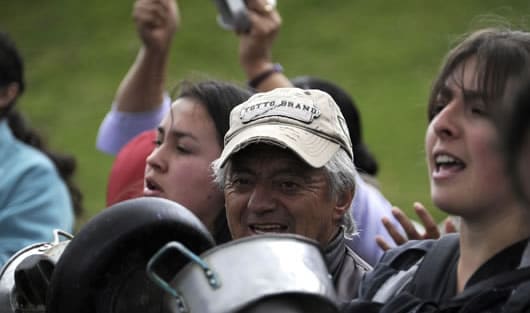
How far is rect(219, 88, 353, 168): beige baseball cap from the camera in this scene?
2787mm

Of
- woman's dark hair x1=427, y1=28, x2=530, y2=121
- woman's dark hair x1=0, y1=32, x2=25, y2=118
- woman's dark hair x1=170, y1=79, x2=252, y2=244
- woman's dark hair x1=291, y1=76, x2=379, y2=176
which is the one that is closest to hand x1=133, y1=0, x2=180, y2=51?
woman's dark hair x1=291, y1=76, x2=379, y2=176

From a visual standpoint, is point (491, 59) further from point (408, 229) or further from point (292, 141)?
point (408, 229)

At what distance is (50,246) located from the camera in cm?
286

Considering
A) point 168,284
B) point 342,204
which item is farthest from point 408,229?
point 168,284


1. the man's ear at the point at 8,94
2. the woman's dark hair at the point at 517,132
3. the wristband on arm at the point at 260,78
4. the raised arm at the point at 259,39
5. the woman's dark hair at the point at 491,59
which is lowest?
the man's ear at the point at 8,94

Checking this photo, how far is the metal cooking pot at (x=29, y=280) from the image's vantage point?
104 inches

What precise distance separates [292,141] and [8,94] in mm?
2516

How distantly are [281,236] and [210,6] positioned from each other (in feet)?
44.6

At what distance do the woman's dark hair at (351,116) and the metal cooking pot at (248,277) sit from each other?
7.82 ft

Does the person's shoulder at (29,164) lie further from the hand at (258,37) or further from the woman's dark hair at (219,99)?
the woman's dark hair at (219,99)

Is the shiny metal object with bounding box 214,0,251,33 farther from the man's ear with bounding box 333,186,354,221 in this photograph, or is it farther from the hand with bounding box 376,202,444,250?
the man's ear with bounding box 333,186,354,221

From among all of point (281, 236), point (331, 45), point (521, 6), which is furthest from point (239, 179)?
point (331, 45)

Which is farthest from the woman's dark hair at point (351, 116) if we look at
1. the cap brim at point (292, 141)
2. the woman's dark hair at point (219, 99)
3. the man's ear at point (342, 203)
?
the cap brim at point (292, 141)

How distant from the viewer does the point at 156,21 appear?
464cm
